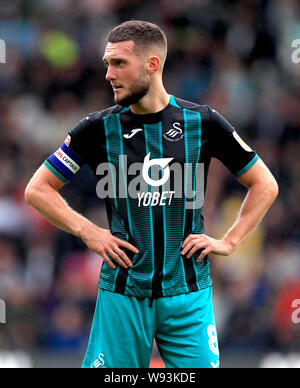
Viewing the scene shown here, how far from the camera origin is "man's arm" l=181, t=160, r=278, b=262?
374cm

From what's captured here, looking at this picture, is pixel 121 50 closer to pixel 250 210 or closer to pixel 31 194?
pixel 31 194

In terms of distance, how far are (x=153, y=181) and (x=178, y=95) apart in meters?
4.35

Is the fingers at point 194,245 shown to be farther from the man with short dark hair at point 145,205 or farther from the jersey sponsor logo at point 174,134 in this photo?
the jersey sponsor logo at point 174,134

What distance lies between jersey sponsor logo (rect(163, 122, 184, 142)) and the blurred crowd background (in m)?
3.53

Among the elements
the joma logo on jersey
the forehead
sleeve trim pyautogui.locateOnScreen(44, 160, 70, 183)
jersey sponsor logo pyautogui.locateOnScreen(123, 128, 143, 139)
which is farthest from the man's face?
sleeve trim pyautogui.locateOnScreen(44, 160, 70, 183)

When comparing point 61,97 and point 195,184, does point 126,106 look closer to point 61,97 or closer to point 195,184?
point 195,184

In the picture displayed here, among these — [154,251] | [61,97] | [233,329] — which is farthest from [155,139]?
[61,97]

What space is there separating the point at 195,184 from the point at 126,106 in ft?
1.73

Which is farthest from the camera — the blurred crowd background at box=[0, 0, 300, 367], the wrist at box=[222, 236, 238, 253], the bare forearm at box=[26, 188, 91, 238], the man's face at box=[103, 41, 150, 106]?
the blurred crowd background at box=[0, 0, 300, 367]

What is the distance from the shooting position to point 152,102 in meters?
3.68

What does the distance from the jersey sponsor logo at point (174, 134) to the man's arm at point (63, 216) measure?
57 centimetres

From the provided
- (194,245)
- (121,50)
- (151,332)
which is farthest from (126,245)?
(121,50)

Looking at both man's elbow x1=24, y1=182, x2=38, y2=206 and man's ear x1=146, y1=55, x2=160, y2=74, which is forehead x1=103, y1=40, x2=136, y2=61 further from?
man's elbow x1=24, y1=182, x2=38, y2=206

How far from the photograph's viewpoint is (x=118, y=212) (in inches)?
144
